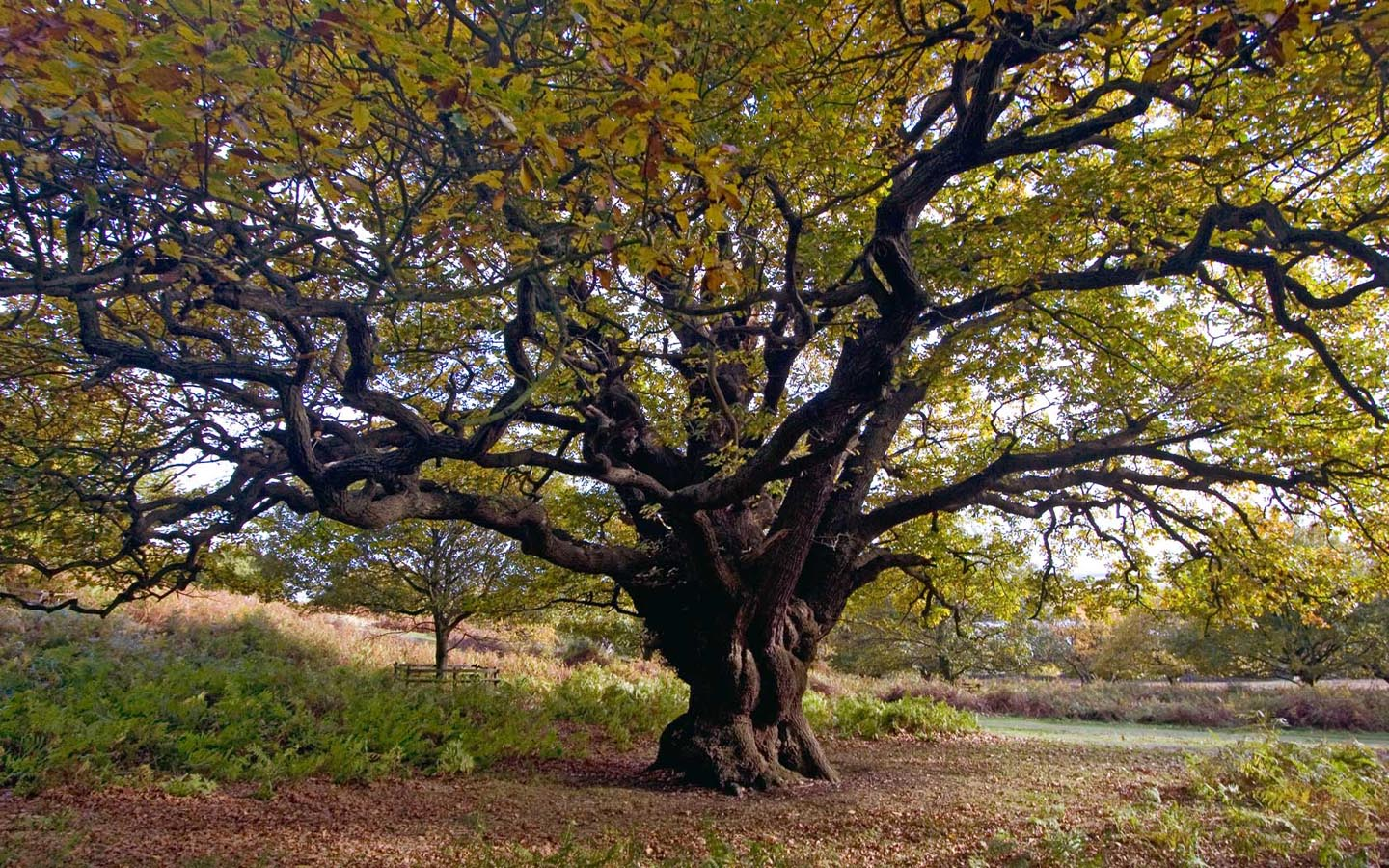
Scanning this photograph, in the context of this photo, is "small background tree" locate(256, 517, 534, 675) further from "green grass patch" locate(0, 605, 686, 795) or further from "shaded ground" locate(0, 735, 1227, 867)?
"shaded ground" locate(0, 735, 1227, 867)

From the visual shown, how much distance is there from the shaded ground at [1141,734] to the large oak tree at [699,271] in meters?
5.38

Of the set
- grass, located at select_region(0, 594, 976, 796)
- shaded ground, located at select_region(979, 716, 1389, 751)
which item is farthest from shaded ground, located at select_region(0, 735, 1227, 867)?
shaded ground, located at select_region(979, 716, 1389, 751)

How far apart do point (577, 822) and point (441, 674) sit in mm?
8312

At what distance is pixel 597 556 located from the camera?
8703 millimetres

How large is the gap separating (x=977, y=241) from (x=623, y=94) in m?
4.28

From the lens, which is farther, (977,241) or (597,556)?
(597,556)

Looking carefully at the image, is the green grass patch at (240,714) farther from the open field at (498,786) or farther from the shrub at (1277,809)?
the shrub at (1277,809)

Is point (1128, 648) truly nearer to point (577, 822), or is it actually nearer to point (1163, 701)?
point (1163, 701)

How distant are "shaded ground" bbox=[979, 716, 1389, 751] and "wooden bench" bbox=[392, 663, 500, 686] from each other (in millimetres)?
11082

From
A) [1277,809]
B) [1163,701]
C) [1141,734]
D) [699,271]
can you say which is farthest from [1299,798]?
[1163,701]

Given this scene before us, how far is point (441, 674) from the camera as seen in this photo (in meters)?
14.0

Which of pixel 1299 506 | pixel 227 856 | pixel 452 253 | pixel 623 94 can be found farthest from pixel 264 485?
pixel 1299 506

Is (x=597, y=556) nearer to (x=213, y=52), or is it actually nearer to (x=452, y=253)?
(x=452, y=253)

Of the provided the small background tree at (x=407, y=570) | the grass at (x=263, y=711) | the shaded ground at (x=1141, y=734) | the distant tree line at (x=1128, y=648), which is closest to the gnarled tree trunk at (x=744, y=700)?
the grass at (x=263, y=711)
